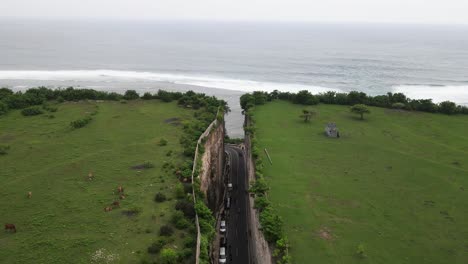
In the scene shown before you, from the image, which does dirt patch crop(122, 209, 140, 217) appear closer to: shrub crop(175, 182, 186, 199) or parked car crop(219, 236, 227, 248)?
shrub crop(175, 182, 186, 199)

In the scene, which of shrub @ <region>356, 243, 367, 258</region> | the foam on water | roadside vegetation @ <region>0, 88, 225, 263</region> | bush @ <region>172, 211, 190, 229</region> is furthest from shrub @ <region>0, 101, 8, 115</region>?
shrub @ <region>356, 243, 367, 258</region>

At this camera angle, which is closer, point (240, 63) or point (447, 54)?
point (240, 63)

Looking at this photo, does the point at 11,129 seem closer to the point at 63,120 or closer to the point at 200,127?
the point at 63,120

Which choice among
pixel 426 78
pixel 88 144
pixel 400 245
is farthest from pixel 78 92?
pixel 426 78

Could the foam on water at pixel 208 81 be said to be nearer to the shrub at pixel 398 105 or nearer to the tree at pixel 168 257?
the shrub at pixel 398 105

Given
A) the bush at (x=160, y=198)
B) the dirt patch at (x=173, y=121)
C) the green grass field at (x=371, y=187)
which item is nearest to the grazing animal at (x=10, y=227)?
the bush at (x=160, y=198)

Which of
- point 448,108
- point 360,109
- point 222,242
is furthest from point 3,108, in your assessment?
point 448,108
